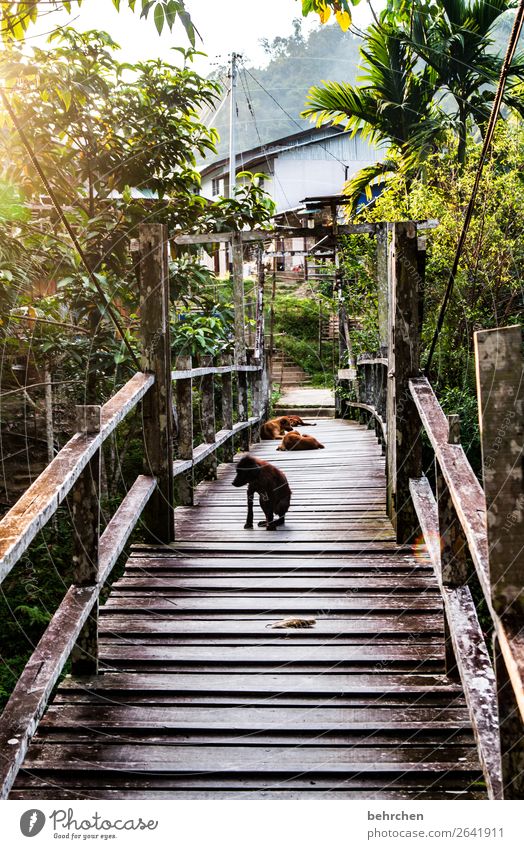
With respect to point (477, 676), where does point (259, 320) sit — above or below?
above

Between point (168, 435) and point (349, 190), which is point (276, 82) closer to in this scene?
point (349, 190)

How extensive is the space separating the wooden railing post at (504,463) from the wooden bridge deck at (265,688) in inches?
32.1

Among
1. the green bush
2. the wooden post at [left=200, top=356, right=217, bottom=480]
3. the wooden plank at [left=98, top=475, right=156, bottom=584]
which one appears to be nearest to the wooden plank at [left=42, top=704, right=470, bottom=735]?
the wooden plank at [left=98, top=475, right=156, bottom=584]

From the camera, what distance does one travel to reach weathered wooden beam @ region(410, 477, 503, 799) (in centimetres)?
196

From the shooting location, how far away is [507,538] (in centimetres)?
144

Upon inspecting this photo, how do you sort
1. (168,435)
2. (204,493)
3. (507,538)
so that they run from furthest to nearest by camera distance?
1. (204,493)
2. (168,435)
3. (507,538)

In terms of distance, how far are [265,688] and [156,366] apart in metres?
1.73

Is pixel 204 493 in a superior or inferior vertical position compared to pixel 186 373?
inferior

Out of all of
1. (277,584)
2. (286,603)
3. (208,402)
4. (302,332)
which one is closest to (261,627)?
(286,603)

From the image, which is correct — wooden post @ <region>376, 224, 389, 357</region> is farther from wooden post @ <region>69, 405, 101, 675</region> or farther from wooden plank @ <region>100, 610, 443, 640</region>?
wooden post @ <region>69, 405, 101, 675</region>

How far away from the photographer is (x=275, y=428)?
9.52 m

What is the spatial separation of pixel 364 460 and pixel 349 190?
6280 millimetres
